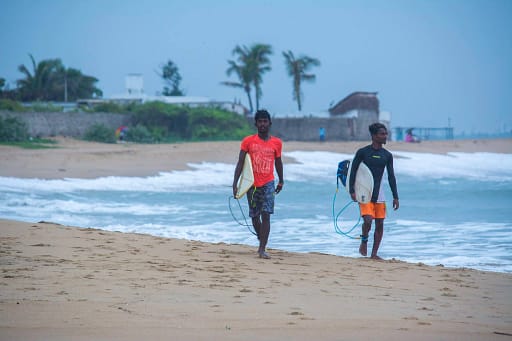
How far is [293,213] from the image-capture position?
15258 mm

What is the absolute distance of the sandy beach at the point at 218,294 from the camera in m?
4.46

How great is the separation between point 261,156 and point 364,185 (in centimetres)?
127

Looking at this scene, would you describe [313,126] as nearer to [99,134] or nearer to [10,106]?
[99,134]

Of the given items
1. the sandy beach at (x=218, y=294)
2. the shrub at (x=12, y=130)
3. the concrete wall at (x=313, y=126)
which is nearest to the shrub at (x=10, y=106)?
the concrete wall at (x=313, y=126)

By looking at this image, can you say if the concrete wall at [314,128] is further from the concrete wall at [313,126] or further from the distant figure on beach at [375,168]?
the distant figure on beach at [375,168]

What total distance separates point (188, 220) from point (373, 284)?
7470mm

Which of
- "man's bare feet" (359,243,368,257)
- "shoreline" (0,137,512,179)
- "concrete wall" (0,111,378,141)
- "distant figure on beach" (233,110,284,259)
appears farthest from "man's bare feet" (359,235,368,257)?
"concrete wall" (0,111,378,141)

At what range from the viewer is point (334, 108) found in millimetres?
58625

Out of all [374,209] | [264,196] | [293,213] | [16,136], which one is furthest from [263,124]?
[16,136]

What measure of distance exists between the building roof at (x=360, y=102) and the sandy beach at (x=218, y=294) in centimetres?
4808

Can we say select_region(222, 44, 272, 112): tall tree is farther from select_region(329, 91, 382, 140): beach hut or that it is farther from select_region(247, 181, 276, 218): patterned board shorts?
select_region(247, 181, 276, 218): patterned board shorts

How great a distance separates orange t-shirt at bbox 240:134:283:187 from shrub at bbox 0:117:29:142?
26351mm

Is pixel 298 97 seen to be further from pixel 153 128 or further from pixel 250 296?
pixel 250 296

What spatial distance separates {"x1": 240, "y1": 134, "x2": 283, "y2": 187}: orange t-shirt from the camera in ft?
26.2
